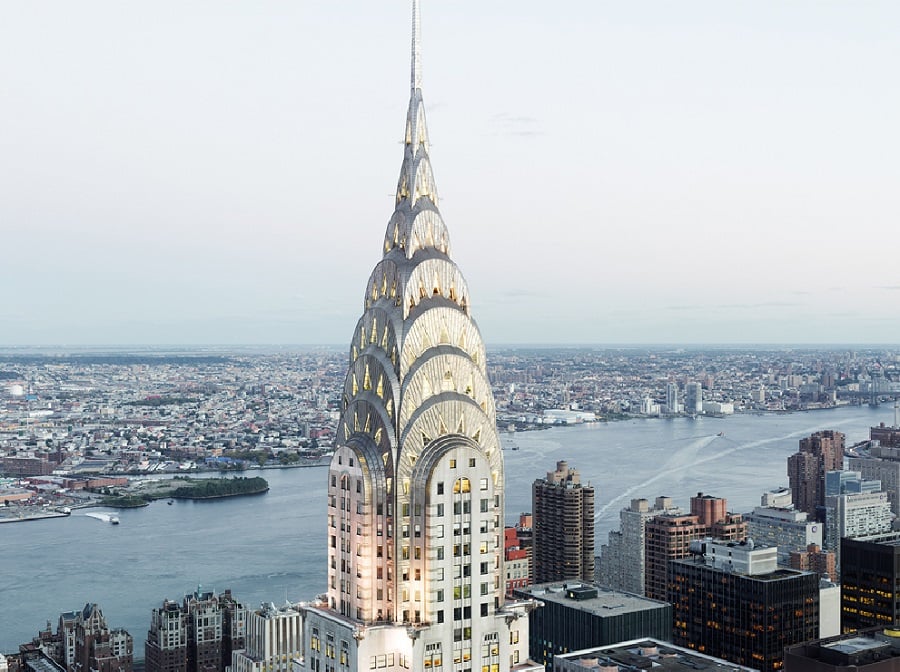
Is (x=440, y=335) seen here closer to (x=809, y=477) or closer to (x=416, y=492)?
(x=416, y=492)

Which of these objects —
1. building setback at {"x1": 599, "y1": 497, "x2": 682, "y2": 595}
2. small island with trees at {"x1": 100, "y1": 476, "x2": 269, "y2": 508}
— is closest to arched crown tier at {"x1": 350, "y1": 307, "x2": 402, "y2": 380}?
building setback at {"x1": 599, "y1": 497, "x2": 682, "y2": 595}

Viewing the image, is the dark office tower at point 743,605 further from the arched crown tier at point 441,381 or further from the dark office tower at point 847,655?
the arched crown tier at point 441,381

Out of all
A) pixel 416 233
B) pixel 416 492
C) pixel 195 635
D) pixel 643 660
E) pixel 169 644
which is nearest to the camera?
pixel 416 492

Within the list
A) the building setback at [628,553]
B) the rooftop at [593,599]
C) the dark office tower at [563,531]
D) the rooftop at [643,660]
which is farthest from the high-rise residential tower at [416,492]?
the building setback at [628,553]

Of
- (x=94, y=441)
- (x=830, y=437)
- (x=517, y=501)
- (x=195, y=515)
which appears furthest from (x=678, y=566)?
(x=94, y=441)

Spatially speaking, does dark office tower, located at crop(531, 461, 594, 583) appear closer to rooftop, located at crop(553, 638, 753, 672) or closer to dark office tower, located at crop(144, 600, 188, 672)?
dark office tower, located at crop(144, 600, 188, 672)

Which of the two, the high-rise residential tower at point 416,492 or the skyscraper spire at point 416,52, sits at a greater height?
the skyscraper spire at point 416,52

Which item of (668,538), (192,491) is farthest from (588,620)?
(192,491)
